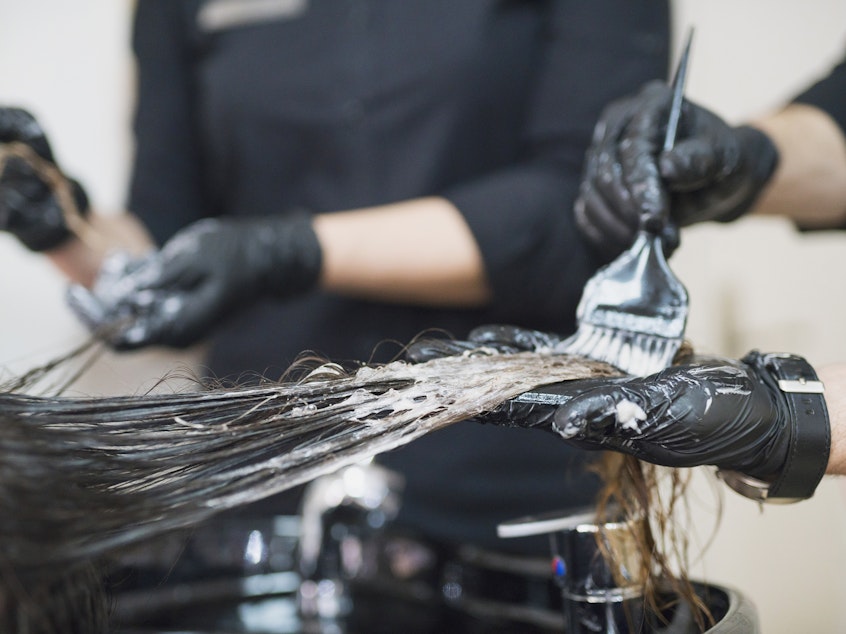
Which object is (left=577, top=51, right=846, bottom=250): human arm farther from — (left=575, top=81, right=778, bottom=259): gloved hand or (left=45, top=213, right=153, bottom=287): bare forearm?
(left=45, top=213, right=153, bottom=287): bare forearm

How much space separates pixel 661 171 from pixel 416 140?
50 cm

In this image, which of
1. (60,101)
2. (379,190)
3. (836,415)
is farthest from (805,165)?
(60,101)

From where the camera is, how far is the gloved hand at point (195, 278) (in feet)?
2.97

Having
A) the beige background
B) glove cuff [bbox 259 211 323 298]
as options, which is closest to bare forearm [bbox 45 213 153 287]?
the beige background

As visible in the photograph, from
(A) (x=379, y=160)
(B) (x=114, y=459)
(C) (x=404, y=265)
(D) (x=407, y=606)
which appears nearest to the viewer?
(B) (x=114, y=459)

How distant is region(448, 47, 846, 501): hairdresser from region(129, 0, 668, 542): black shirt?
22 cm

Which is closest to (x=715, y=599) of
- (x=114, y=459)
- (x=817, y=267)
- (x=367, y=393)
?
(x=367, y=393)

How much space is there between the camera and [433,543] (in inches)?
34.3

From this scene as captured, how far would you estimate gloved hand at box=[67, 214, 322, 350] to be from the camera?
905 millimetres

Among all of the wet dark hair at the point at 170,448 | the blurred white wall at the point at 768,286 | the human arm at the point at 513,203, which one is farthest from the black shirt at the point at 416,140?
the wet dark hair at the point at 170,448

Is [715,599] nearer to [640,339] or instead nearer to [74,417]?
[640,339]

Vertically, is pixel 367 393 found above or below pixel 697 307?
above

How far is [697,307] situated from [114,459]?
3.11 ft

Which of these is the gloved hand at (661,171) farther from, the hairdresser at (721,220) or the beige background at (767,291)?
the beige background at (767,291)
